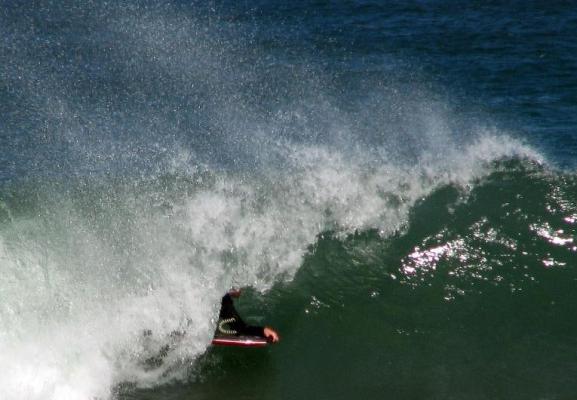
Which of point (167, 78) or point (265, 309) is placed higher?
point (167, 78)

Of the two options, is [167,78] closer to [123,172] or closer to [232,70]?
[232,70]

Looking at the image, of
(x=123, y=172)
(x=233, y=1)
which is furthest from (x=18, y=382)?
(x=233, y=1)

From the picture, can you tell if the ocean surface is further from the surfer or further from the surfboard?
the surfer

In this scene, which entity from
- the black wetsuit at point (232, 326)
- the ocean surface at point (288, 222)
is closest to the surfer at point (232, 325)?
the black wetsuit at point (232, 326)

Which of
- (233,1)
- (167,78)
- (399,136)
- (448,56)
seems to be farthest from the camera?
(233,1)

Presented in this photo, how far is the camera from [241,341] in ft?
51.0

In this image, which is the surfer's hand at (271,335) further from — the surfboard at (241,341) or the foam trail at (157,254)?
the foam trail at (157,254)

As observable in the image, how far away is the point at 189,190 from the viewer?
20.3 m

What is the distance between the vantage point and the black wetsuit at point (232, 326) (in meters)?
15.7

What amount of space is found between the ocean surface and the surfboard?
1.37 feet

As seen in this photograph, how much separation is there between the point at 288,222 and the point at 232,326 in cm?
407

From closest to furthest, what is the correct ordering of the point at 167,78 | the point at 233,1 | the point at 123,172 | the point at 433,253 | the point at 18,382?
the point at 18,382 → the point at 433,253 → the point at 123,172 → the point at 167,78 → the point at 233,1

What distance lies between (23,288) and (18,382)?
2.29 meters

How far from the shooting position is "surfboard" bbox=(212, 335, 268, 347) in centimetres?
1555
